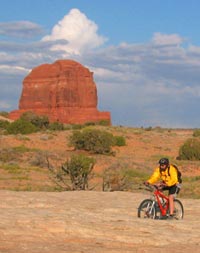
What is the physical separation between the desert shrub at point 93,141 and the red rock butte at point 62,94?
→ 43.0 meters

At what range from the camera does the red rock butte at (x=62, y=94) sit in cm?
9000

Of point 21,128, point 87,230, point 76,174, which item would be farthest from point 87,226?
point 21,128

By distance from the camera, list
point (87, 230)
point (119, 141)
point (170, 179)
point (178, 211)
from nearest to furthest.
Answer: point (87, 230)
point (170, 179)
point (178, 211)
point (119, 141)

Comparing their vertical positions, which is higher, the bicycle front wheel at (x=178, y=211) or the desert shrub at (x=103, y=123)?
the desert shrub at (x=103, y=123)

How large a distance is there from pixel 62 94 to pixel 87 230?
81.2 metres

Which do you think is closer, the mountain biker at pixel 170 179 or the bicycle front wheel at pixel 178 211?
the mountain biker at pixel 170 179

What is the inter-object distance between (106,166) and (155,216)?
78.4ft

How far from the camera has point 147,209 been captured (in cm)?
1287

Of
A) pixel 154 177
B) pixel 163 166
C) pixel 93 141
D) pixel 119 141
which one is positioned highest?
pixel 119 141

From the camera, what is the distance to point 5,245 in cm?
916

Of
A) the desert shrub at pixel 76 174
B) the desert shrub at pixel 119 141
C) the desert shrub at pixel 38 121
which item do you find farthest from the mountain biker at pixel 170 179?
the desert shrub at pixel 38 121

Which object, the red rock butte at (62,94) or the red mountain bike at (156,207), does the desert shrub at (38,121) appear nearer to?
the red rock butte at (62,94)

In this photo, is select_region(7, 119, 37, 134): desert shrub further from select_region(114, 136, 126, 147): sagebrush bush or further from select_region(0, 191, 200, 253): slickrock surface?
select_region(0, 191, 200, 253): slickrock surface

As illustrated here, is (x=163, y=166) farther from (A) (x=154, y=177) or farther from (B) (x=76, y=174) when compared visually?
(B) (x=76, y=174)
